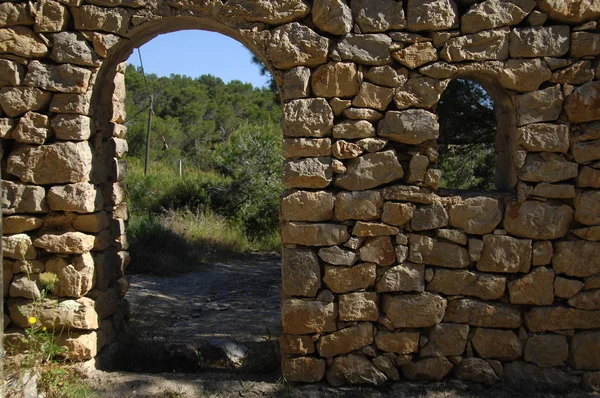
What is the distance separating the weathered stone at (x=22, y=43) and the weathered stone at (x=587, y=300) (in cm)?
440

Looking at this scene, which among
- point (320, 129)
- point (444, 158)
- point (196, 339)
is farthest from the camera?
point (444, 158)

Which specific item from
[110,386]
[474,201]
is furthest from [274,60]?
[110,386]

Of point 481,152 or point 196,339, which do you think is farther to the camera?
point 481,152

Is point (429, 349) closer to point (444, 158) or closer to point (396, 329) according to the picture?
point (396, 329)

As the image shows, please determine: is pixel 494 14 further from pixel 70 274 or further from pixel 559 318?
pixel 70 274

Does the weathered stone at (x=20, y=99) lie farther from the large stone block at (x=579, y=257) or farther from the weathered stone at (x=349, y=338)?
the large stone block at (x=579, y=257)

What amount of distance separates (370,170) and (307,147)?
0.50 meters

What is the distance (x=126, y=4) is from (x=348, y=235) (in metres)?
2.40

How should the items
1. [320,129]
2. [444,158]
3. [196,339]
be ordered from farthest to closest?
[444,158] → [196,339] → [320,129]

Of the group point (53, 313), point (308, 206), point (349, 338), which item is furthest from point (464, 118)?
point (53, 313)

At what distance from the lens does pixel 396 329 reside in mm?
4320

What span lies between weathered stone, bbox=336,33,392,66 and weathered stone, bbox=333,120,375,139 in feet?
1.49

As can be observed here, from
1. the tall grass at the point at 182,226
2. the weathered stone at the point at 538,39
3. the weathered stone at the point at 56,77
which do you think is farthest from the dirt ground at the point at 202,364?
the weathered stone at the point at 538,39

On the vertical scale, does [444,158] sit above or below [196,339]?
above
